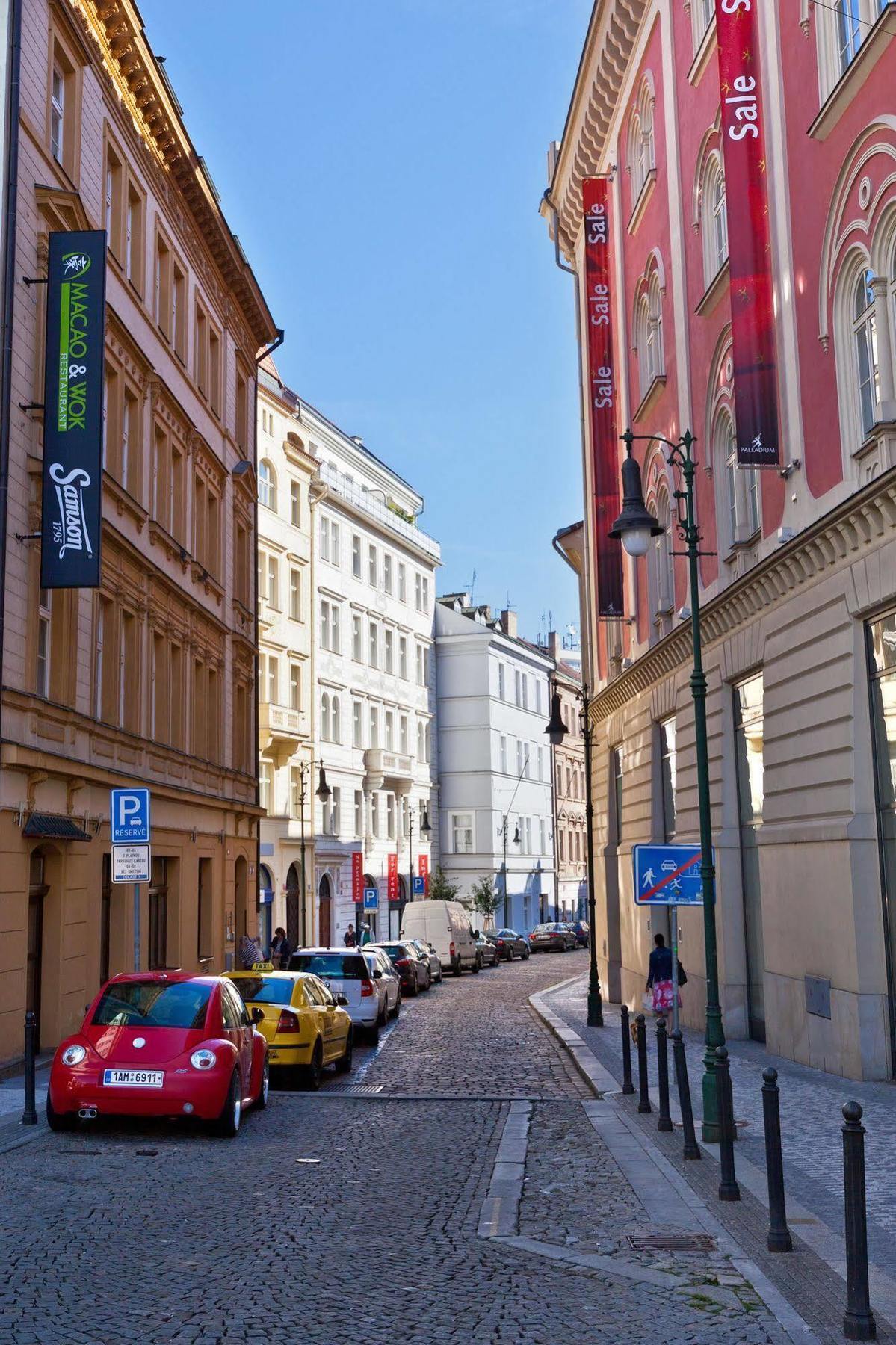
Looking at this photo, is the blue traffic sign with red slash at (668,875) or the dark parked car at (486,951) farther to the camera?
the dark parked car at (486,951)

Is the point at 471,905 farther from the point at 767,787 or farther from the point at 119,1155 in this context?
the point at 119,1155

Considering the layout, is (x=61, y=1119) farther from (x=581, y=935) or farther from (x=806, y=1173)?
(x=581, y=935)

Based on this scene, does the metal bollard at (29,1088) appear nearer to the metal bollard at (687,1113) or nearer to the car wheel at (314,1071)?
the car wheel at (314,1071)

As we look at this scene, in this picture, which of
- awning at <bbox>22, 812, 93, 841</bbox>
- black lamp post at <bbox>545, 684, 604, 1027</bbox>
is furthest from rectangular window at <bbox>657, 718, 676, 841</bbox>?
awning at <bbox>22, 812, 93, 841</bbox>

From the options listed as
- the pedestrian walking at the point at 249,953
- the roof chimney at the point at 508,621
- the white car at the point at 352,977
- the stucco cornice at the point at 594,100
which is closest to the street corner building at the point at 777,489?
the stucco cornice at the point at 594,100

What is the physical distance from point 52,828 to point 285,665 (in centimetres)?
3504

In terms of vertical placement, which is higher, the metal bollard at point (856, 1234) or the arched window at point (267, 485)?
the arched window at point (267, 485)

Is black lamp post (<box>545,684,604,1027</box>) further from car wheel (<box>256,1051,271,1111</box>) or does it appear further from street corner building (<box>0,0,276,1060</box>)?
car wheel (<box>256,1051,271,1111</box>)

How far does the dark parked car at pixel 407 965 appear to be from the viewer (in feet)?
121

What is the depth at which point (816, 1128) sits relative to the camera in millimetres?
12805

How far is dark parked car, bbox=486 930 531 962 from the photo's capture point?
2323 inches

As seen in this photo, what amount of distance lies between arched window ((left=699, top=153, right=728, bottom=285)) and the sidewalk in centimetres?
1252

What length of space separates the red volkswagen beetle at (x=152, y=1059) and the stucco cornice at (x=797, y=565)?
833 centimetres

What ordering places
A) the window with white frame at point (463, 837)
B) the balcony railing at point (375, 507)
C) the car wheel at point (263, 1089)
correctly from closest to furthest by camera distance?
the car wheel at point (263, 1089)
the balcony railing at point (375, 507)
the window with white frame at point (463, 837)
